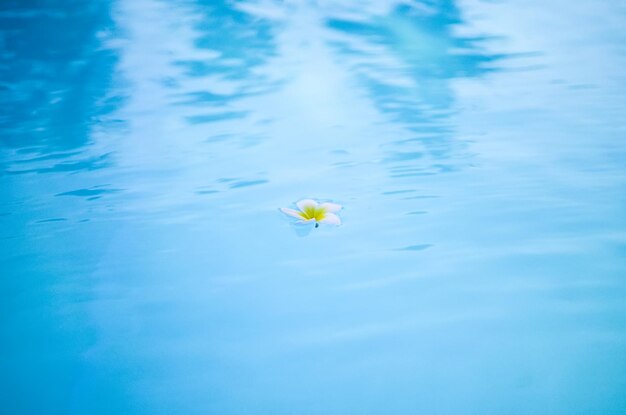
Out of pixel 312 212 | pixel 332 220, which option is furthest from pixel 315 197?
pixel 332 220

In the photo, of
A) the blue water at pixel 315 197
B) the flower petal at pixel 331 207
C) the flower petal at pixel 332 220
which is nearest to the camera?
the blue water at pixel 315 197

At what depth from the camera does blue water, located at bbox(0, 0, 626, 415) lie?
5.90 ft

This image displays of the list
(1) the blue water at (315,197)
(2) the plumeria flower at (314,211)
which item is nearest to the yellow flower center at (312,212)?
(2) the plumeria flower at (314,211)

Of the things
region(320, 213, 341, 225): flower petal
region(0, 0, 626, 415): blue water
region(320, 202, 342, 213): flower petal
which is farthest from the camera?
region(320, 202, 342, 213): flower petal

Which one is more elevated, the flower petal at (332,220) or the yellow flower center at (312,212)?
the yellow flower center at (312,212)

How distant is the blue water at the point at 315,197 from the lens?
5.90 feet

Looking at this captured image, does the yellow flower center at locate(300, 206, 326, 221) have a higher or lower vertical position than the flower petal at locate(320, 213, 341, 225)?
higher

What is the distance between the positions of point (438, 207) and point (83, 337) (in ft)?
8.31

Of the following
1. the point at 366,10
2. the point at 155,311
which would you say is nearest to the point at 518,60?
the point at 366,10

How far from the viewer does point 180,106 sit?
169 inches

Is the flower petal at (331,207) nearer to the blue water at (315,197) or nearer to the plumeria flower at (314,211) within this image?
the plumeria flower at (314,211)

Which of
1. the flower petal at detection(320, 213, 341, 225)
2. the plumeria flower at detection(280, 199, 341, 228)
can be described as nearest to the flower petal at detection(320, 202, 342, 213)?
the plumeria flower at detection(280, 199, 341, 228)

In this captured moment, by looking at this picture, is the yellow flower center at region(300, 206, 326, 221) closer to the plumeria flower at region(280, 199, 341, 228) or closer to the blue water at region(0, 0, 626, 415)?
the plumeria flower at region(280, 199, 341, 228)

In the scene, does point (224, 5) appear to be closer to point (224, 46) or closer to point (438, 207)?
point (224, 46)
